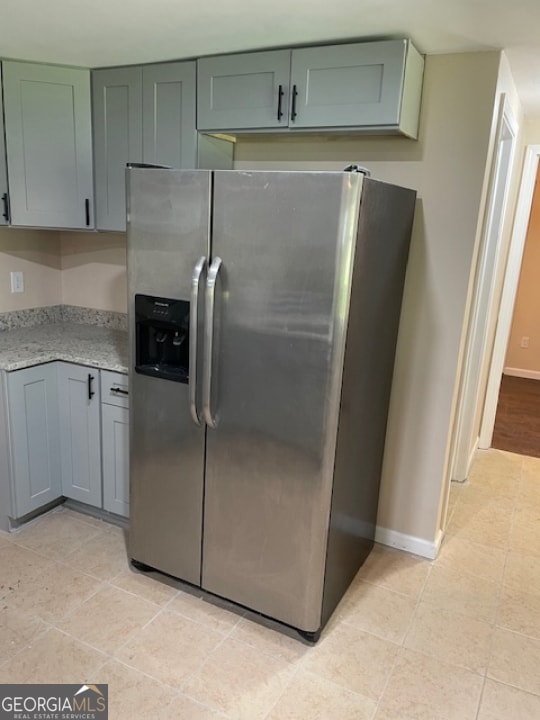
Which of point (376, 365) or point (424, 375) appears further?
point (424, 375)

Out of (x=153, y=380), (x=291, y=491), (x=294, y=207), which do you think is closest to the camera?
(x=294, y=207)

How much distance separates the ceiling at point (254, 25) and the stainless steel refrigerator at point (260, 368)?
53 centimetres

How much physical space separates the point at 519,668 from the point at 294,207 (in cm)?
185

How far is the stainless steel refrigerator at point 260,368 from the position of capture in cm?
180

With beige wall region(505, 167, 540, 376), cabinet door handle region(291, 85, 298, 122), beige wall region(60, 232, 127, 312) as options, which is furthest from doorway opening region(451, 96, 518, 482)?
beige wall region(505, 167, 540, 376)

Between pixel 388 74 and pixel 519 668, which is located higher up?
pixel 388 74

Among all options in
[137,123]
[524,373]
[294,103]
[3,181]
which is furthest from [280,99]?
[524,373]

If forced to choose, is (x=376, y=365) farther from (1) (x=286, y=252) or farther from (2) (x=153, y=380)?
(2) (x=153, y=380)

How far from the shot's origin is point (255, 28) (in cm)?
199

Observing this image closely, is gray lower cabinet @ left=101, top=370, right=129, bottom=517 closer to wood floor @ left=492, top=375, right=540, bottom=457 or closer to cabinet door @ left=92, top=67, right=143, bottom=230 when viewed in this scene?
cabinet door @ left=92, top=67, right=143, bottom=230

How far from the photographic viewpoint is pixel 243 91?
227 cm

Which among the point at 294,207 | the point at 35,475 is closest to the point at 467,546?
the point at 294,207

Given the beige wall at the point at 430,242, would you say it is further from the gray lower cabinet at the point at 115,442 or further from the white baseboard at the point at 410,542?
the gray lower cabinet at the point at 115,442

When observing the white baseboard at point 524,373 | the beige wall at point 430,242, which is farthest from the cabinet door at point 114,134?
the white baseboard at point 524,373
